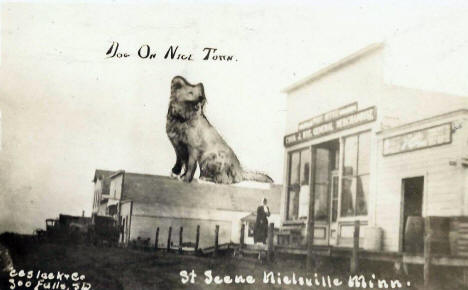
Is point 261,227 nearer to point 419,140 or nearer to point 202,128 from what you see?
point 202,128

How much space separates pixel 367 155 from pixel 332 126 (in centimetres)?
40

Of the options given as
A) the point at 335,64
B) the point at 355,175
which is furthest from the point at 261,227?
the point at 335,64

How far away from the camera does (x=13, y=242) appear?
490 cm

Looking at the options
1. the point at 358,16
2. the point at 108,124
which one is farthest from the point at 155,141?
the point at 358,16

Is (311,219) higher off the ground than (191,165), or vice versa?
(191,165)

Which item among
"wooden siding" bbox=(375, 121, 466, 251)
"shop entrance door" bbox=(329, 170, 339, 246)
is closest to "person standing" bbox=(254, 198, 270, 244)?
"shop entrance door" bbox=(329, 170, 339, 246)

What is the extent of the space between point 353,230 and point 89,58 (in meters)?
2.72

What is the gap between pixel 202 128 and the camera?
16.6ft

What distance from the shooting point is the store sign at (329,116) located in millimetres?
4914

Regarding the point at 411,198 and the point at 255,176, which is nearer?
the point at 411,198

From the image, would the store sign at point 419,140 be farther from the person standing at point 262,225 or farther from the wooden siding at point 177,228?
the wooden siding at point 177,228

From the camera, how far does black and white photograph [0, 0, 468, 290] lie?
→ 4.84m

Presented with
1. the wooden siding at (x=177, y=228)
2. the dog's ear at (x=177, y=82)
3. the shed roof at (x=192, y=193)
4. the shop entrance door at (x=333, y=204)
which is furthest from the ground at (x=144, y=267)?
the dog's ear at (x=177, y=82)

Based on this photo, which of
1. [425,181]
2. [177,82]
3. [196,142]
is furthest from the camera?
[196,142]
